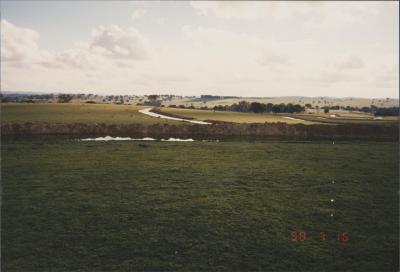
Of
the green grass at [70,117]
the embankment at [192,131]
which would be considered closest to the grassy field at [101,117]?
the green grass at [70,117]

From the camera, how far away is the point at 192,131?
67.4m

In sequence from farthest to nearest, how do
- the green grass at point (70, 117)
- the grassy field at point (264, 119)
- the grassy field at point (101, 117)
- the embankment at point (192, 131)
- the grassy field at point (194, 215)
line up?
1. the grassy field at point (264, 119)
2. the grassy field at point (101, 117)
3. the green grass at point (70, 117)
4. the embankment at point (192, 131)
5. the grassy field at point (194, 215)

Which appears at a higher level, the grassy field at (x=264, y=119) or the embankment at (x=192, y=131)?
the grassy field at (x=264, y=119)

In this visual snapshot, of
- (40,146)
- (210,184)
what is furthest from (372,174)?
(40,146)

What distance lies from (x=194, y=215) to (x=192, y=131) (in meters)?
52.0

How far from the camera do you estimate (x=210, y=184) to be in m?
21.8

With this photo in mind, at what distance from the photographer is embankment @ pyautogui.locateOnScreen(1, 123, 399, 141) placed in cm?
6128

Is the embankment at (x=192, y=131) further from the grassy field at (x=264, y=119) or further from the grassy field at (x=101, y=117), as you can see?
the grassy field at (x=264, y=119)

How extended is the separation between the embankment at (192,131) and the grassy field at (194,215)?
113 feet

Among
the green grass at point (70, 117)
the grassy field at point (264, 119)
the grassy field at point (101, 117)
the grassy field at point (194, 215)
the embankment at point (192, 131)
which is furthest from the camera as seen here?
the grassy field at point (264, 119)

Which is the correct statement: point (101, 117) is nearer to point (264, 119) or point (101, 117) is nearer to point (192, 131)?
point (192, 131)

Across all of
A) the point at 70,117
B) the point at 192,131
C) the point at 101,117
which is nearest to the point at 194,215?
the point at 192,131

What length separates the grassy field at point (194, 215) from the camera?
37.9 feet

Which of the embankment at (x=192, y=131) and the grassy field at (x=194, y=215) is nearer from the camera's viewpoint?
the grassy field at (x=194, y=215)
